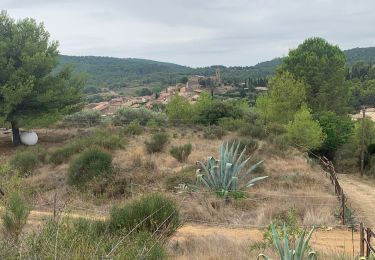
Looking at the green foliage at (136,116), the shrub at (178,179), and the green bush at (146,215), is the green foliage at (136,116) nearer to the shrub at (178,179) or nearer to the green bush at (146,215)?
the shrub at (178,179)

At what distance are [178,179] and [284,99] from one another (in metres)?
22.9

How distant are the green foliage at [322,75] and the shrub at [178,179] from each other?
26.9 meters

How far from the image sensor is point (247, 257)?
6.69 m

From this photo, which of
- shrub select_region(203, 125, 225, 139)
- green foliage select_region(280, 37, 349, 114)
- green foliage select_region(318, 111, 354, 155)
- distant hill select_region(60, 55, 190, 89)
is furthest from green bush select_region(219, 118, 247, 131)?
distant hill select_region(60, 55, 190, 89)

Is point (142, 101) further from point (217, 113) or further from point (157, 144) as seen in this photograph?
point (157, 144)

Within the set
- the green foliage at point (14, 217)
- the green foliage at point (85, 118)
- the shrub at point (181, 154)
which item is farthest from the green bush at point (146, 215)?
the green foliage at point (85, 118)

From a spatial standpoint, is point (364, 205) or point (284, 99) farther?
point (284, 99)

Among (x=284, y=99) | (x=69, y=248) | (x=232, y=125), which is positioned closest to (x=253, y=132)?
(x=232, y=125)

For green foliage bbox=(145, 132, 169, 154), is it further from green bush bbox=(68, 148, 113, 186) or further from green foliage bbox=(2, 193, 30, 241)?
green foliage bbox=(2, 193, 30, 241)

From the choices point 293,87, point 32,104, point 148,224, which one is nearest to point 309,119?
point 293,87

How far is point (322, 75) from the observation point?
1534 inches

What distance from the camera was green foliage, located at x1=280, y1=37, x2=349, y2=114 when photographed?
3897 cm

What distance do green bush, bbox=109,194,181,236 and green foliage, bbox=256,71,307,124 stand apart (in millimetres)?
28193

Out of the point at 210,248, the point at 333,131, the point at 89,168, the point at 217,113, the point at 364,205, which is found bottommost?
the point at 333,131
